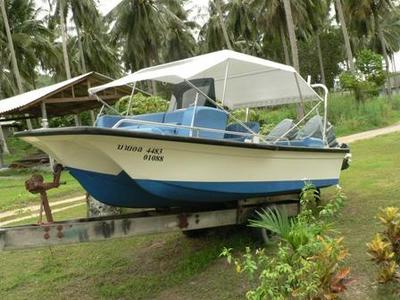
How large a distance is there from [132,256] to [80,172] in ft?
7.60

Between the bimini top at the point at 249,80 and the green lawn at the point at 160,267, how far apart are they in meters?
2.00

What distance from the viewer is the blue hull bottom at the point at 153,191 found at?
5.71 meters

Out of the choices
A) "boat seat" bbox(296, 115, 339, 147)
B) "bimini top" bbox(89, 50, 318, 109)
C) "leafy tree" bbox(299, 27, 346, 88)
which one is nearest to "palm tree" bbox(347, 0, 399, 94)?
"leafy tree" bbox(299, 27, 346, 88)

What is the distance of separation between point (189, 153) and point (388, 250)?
2.18m

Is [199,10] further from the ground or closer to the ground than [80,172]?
further from the ground

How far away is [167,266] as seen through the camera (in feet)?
23.2

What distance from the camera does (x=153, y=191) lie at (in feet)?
18.5

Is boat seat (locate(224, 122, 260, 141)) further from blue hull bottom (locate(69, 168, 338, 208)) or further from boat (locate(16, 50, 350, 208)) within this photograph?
blue hull bottom (locate(69, 168, 338, 208))

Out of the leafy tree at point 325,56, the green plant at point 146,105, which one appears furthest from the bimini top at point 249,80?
the leafy tree at point 325,56

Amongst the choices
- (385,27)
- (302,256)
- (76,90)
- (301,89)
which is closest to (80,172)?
(302,256)

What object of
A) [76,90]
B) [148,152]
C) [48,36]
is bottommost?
[148,152]

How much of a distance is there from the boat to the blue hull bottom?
11 mm

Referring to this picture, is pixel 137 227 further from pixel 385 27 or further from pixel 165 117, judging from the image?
pixel 385 27

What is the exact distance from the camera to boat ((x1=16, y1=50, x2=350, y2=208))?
5.41 meters
